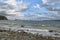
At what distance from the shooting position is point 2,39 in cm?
1562

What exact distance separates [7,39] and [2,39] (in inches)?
14.9

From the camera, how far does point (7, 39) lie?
1568 centimetres

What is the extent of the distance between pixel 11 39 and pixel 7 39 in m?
0.46

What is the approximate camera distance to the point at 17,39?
15.3 meters

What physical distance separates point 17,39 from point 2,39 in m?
1.22

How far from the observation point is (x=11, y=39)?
1536cm

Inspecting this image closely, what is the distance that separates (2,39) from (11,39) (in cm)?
76

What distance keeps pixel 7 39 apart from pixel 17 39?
2.93ft
